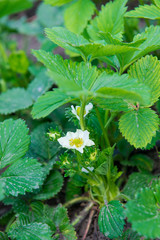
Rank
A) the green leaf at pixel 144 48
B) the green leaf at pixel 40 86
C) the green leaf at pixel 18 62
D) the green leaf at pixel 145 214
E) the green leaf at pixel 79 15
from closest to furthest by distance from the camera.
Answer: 1. the green leaf at pixel 145 214
2. the green leaf at pixel 144 48
3. the green leaf at pixel 79 15
4. the green leaf at pixel 40 86
5. the green leaf at pixel 18 62

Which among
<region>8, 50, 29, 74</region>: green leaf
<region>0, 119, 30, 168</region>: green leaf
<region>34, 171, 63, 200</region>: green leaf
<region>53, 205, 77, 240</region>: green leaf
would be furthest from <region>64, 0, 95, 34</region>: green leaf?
<region>53, 205, 77, 240</region>: green leaf

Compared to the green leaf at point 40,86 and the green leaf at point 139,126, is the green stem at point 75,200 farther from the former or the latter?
the green leaf at point 40,86

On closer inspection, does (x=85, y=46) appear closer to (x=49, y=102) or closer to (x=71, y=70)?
(x=71, y=70)

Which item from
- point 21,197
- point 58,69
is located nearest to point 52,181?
point 21,197

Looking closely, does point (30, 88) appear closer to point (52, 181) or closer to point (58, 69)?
point (52, 181)

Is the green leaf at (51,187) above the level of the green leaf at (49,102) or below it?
below

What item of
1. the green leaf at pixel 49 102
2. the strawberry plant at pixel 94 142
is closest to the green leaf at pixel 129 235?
the strawberry plant at pixel 94 142

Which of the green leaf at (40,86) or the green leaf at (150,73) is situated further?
the green leaf at (40,86)

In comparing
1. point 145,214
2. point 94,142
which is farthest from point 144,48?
point 145,214

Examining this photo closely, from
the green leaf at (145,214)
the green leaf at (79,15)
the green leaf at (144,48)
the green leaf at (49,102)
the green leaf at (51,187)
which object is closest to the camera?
the green leaf at (145,214)
